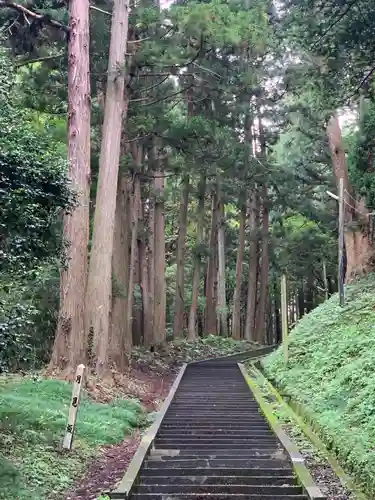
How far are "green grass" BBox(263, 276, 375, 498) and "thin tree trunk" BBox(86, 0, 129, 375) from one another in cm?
404

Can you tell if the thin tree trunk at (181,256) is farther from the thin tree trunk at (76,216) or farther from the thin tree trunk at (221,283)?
the thin tree trunk at (76,216)

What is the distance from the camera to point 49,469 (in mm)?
6367

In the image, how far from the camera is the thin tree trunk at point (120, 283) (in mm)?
14344

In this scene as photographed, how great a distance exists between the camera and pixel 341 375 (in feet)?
31.0

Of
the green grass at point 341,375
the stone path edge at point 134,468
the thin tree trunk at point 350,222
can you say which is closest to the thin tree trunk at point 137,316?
the thin tree trunk at point 350,222

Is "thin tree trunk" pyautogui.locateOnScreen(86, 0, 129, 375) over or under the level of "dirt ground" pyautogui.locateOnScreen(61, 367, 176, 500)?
over

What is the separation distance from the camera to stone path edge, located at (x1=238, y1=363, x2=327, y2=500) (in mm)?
5367

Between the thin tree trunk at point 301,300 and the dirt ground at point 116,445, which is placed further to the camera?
the thin tree trunk at point 301,300

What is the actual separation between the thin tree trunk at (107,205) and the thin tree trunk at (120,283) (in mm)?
1935

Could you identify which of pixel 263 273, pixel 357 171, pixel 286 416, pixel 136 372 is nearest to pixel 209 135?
pixel 357 171

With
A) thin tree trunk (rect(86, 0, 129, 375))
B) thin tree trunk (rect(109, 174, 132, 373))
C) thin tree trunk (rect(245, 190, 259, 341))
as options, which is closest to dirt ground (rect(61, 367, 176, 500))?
thin tree trunk (rect(109, 174, 132, 373))

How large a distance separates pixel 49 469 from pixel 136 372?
9.68m

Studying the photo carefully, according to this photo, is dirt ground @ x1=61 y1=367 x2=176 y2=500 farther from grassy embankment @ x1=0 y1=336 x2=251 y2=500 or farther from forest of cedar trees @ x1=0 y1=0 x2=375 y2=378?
forest of cedar trees @ x1=0 y1=0 x2=375 y2=378

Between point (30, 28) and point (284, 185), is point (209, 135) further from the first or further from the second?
point (284, 185)
